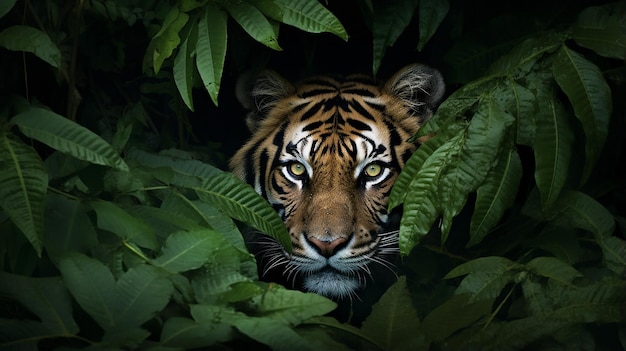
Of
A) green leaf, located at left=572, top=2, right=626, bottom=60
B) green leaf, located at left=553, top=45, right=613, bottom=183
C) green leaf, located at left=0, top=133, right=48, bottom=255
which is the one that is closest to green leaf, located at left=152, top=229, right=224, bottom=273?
green leaf, located at left=0, top=133, right=48, bottom=255

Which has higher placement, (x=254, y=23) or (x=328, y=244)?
(x=254, y=23)

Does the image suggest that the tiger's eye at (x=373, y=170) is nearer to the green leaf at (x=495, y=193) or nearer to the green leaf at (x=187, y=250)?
the green leaf at (x=495, y=193)

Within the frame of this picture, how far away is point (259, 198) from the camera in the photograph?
6.81 feet

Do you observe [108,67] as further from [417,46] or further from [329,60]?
[417,46]

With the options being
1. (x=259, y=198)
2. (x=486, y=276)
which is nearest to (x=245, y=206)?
(x=259, y=198)

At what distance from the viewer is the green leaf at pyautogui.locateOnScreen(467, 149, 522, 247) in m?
2.00

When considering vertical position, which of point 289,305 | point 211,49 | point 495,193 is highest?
point 211,49

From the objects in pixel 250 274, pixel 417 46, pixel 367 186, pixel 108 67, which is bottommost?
pixel 250 274

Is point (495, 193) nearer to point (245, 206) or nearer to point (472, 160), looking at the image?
point (472, 160)

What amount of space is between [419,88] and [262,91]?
44cm

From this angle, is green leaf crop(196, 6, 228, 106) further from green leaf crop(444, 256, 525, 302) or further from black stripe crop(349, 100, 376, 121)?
green leaf crop(444, 256, 525, 302)

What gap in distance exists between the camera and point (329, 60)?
2.33 metres

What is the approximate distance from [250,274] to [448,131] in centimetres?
60

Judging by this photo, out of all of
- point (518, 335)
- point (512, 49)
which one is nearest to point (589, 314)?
point (518, 335)
